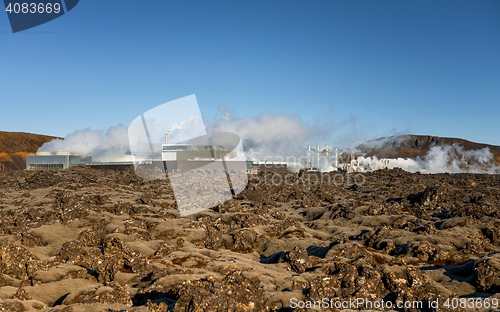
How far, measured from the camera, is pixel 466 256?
18.6 m

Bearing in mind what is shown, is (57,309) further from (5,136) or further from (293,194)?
(5,136)

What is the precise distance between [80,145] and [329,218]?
73.9 m

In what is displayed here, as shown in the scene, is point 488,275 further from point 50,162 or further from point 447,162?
point 447,162

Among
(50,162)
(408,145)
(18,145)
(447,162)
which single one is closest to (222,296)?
(50,162)

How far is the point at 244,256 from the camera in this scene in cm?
1942

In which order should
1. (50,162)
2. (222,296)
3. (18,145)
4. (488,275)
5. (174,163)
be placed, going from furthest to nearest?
(18,145) < (50,162) < (174,163) < (488,275) < (222,296)

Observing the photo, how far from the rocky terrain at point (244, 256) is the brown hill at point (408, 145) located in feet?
413

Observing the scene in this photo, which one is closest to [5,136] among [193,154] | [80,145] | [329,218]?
[80,145]

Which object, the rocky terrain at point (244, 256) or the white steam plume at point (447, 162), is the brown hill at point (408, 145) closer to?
the white steam plume at point (447, 162)

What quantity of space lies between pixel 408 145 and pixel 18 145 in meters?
129

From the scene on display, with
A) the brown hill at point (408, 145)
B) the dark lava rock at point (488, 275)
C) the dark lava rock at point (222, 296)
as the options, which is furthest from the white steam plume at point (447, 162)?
the dark lava rock at point (222, 296)

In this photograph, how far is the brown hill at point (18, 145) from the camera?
115438 millimetres

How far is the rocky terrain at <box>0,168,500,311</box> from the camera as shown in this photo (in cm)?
1150

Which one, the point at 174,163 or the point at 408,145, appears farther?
the point at 408,145
